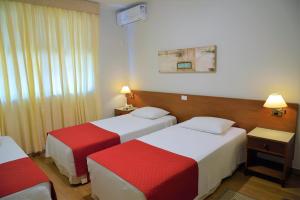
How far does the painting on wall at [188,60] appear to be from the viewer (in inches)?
117

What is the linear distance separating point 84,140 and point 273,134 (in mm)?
2294

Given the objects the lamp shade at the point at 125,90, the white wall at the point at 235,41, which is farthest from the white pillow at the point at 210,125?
the lamp shade at the point at 125,90

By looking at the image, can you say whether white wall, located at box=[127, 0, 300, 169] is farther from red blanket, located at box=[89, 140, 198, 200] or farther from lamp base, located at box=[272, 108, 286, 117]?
red blanket, located at box=[89, 140, 198, 200]

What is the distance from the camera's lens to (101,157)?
202 cm

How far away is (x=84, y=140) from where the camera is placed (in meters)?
2.53

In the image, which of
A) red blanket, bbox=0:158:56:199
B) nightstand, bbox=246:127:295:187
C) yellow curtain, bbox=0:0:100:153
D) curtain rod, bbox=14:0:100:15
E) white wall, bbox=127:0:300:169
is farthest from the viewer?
curtain rod, bbox=14:0:100:15

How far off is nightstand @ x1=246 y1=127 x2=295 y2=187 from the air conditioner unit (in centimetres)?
276

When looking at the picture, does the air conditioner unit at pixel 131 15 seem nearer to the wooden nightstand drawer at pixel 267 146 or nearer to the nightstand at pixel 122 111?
the nightstand at pixel 122 111

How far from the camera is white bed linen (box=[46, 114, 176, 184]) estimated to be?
2.38 meters

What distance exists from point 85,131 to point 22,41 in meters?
1.69

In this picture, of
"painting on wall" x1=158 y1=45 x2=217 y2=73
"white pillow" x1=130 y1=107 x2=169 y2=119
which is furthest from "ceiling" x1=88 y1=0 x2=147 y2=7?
"white pillow" x1=130 y1=107 x2=169 y2=119

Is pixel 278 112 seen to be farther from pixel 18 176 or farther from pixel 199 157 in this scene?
pixel 18 176

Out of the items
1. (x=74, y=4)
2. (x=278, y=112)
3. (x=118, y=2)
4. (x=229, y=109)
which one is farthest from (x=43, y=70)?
(x=278, y=112)

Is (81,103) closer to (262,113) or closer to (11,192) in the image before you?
(11,192)
